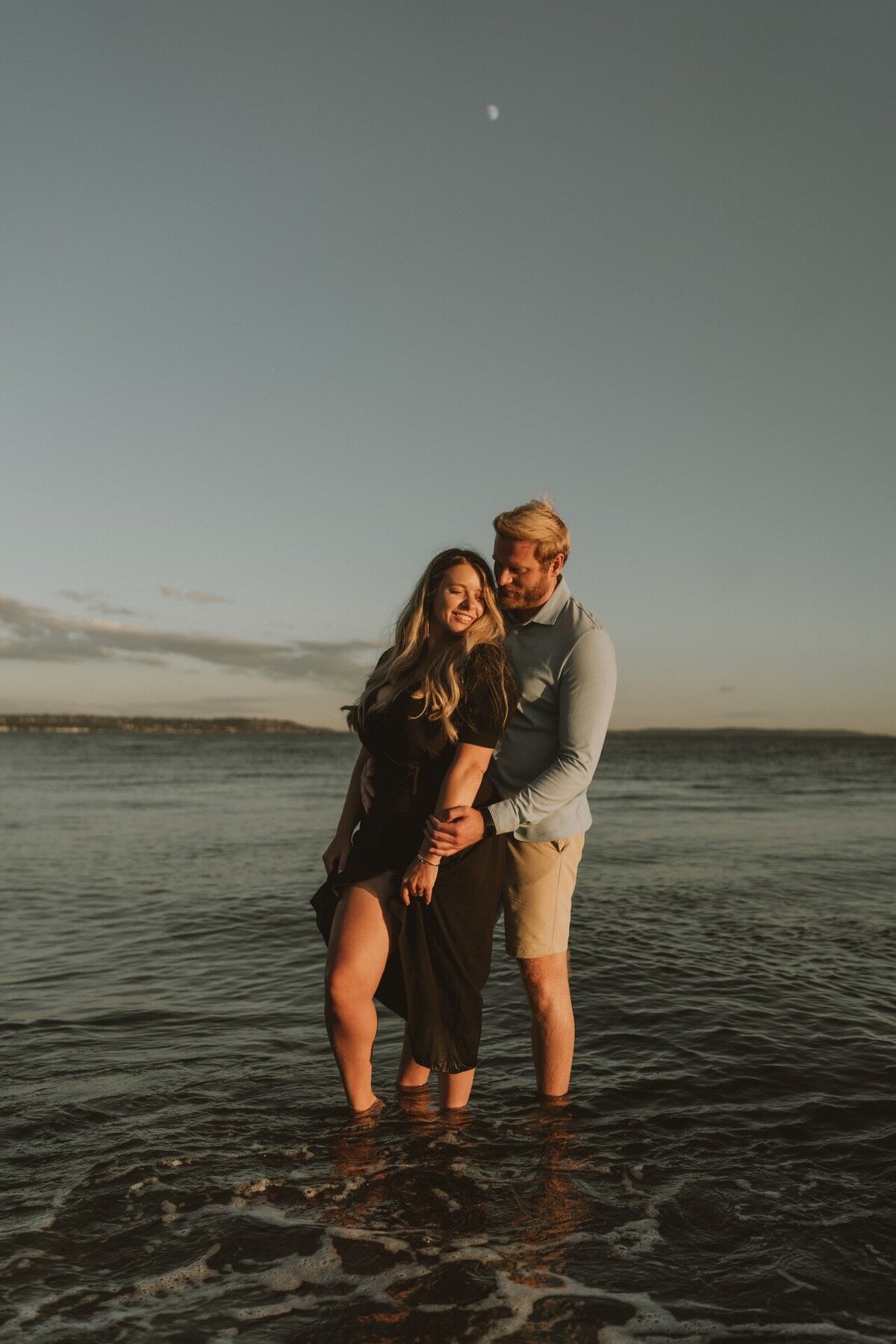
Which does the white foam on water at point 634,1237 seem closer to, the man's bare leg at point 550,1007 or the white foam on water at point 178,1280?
the man's bare leg at point 550,1007

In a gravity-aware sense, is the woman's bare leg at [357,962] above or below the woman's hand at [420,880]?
below

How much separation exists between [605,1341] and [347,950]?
174cm

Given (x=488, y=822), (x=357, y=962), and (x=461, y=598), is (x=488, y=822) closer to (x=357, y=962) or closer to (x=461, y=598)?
(x=357, y=962)

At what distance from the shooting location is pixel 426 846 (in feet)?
12.8

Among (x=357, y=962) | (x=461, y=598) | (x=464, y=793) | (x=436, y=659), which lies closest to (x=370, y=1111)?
(x=357, y=962)

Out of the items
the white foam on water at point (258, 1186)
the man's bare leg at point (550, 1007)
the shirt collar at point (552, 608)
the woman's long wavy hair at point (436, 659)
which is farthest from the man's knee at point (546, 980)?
the shirt collar at point (552, 608)

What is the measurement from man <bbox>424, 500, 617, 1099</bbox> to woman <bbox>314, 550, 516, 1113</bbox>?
0.22 meters

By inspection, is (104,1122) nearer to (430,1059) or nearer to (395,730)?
(430,1059)

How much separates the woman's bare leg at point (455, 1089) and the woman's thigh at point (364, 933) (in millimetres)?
842

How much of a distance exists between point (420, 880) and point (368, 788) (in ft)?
1.98

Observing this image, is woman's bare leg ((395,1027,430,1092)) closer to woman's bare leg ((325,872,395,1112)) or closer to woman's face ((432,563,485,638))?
woman's bare leg ((325,872,395,1112))

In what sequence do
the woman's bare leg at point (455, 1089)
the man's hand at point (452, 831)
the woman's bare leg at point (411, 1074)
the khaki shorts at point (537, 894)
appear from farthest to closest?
the woman's bare leg at point (411, 1074) < the woman's bare leg at point (455, 1089) < the khaki shorts at point (537, 894) < the man's hand at point (452, 831)

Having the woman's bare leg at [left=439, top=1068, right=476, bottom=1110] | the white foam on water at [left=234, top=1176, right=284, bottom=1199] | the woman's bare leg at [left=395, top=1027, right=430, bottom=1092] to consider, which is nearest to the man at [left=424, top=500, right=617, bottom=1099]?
the woman's bare leg at [left=439, top=1068, right=476, bottom=1110]

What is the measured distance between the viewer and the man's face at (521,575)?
4.21 meters
